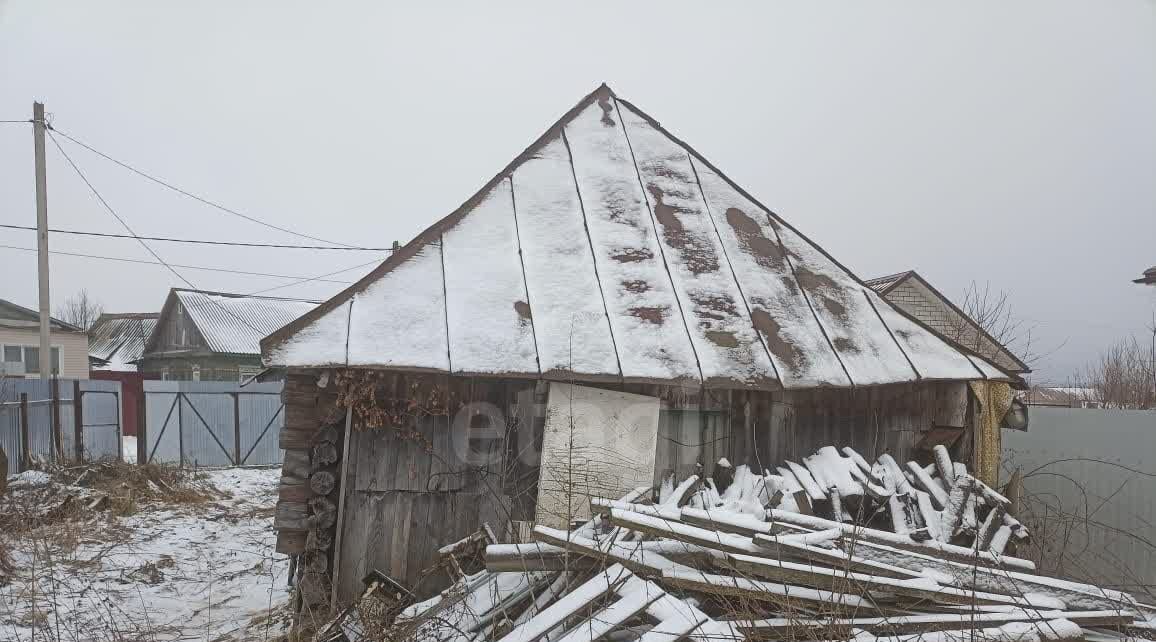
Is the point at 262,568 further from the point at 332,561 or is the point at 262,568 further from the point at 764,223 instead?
the point at 764,223

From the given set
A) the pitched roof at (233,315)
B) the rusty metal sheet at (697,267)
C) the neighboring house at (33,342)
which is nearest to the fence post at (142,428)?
the neighboring house at (33,342)

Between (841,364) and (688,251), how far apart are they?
1709 millimetres

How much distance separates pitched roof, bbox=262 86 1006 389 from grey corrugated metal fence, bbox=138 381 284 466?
10.8 m

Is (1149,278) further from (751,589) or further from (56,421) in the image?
(56,421)

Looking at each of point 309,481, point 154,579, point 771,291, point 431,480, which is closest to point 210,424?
point 154,579

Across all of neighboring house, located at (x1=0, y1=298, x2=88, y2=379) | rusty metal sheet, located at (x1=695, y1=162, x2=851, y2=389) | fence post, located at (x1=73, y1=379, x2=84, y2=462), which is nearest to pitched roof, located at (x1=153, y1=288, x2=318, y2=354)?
neighboring house, located at (x1=0, y1=298, x2=88, y2=379)

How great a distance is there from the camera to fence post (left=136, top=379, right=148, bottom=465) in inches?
528

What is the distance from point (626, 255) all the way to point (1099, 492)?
19.9 feet

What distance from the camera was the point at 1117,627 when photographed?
3469 mm

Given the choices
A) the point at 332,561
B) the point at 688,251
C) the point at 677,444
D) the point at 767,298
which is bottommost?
the point at 332,561

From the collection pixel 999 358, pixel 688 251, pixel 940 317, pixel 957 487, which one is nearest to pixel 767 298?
pixel 688 251

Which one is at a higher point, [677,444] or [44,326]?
[44,326]

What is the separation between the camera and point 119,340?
3328 centimetres

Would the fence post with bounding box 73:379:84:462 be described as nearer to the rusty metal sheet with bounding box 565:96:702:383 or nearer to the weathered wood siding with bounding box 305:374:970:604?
the weathered wood siding with bounding box 305:374:970:604
